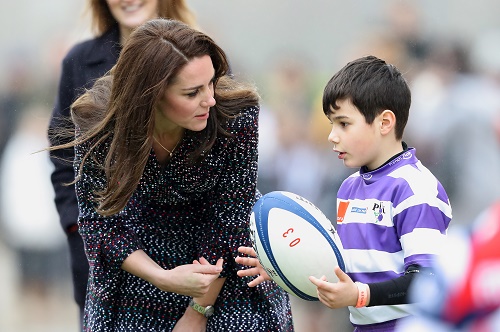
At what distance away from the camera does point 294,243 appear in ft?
11.9

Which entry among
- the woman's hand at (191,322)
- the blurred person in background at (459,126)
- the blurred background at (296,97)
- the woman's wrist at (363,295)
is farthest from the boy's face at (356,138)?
the blurred person in background at (459,126)

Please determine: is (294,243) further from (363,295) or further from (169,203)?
(169,203)

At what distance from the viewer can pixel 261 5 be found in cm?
864

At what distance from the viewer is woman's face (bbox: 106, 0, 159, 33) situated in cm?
471

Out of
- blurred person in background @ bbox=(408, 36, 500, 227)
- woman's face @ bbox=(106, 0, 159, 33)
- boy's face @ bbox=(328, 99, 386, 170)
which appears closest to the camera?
boy's face @ bbox=(328, 99, 386, 170)

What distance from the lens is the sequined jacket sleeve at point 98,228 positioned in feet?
13.6

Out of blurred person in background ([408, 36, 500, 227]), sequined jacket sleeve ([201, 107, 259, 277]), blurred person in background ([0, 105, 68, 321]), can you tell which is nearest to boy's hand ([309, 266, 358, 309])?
sequined jacket sleeve ([201, 107, 259, 277])

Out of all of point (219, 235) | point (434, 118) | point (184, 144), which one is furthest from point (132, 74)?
point (434, 118)

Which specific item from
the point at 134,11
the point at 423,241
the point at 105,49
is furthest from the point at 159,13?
the point at 423,241

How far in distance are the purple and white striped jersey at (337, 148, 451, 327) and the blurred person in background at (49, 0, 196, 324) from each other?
1428 millimetres

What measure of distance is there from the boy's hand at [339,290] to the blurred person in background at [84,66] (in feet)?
5.40

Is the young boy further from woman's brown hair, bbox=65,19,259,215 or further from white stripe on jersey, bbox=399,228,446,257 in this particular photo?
woman's brown hair, bbox=65,19,259,215

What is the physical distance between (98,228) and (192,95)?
656 millimetres

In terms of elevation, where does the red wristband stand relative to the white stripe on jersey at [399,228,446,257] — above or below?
below
